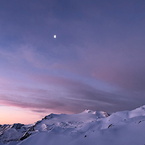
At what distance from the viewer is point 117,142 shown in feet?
45.5

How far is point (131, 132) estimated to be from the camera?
1482cm

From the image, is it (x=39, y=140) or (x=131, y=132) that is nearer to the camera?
(x=131, y=132)

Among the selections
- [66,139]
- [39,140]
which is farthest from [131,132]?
[39,140]

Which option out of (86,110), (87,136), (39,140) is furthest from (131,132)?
(86,110)

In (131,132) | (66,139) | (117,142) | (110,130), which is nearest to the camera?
(117,142)

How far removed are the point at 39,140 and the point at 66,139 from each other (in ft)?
13.2

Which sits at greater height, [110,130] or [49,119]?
[49,119]

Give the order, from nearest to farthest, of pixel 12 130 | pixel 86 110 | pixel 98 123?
pixel 98 123 < pixel 86 110 < pixel 12 130

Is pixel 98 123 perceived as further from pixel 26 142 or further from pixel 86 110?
pixel 86 110

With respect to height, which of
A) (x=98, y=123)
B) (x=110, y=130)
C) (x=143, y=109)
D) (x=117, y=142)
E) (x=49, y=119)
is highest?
(x=49, y=119)

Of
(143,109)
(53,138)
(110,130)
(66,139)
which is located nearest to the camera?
(110,130)

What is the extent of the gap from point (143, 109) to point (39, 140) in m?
23.5

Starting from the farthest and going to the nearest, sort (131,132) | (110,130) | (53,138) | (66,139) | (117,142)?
(53,138)
(66,139)
(110,130)
(131,132)
(117,142)

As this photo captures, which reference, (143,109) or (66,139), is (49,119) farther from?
(66,139)
